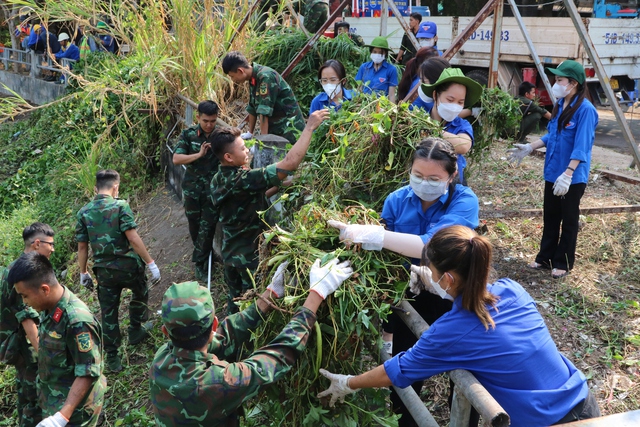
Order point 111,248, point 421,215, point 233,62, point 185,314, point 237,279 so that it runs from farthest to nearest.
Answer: point 233,62, point 111,248, point 237,279, point 421,215, point 185,314

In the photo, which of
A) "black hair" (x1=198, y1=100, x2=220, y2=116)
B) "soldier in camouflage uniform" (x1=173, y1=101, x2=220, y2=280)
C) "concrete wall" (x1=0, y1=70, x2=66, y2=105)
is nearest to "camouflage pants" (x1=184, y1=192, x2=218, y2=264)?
A: "soldier in camouflage uniform" (x1=173, y1=101, x2=220, y2=280)

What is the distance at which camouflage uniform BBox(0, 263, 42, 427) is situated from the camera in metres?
3.83

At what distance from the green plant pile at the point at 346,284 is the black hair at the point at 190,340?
0.40m

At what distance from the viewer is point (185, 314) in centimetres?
232

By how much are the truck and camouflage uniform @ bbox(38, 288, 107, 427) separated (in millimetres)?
8017

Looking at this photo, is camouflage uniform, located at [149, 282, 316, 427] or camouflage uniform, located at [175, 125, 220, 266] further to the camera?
camouflage uniform, located at [175, 125, 220, 266]

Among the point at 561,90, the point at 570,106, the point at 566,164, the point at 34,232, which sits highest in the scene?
the point at 561,90

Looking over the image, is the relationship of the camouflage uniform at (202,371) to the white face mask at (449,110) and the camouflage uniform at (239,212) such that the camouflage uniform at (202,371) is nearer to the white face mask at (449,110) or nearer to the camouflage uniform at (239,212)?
the camouflage uniform at (239,212)

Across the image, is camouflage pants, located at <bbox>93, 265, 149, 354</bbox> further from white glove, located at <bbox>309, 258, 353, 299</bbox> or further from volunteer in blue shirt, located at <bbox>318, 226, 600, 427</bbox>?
volunteer in blue shirt, located at <bbox>318, 226, 600, 427</bbox>

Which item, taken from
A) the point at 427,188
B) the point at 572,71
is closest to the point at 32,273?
the point at 427,188

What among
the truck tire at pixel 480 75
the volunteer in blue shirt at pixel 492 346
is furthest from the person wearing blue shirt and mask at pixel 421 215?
the truck tire at pixel 480 75

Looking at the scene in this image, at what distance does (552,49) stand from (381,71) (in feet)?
13.9

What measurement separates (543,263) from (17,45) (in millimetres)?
19040

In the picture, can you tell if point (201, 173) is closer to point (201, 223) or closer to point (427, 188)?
point (201, 223)
